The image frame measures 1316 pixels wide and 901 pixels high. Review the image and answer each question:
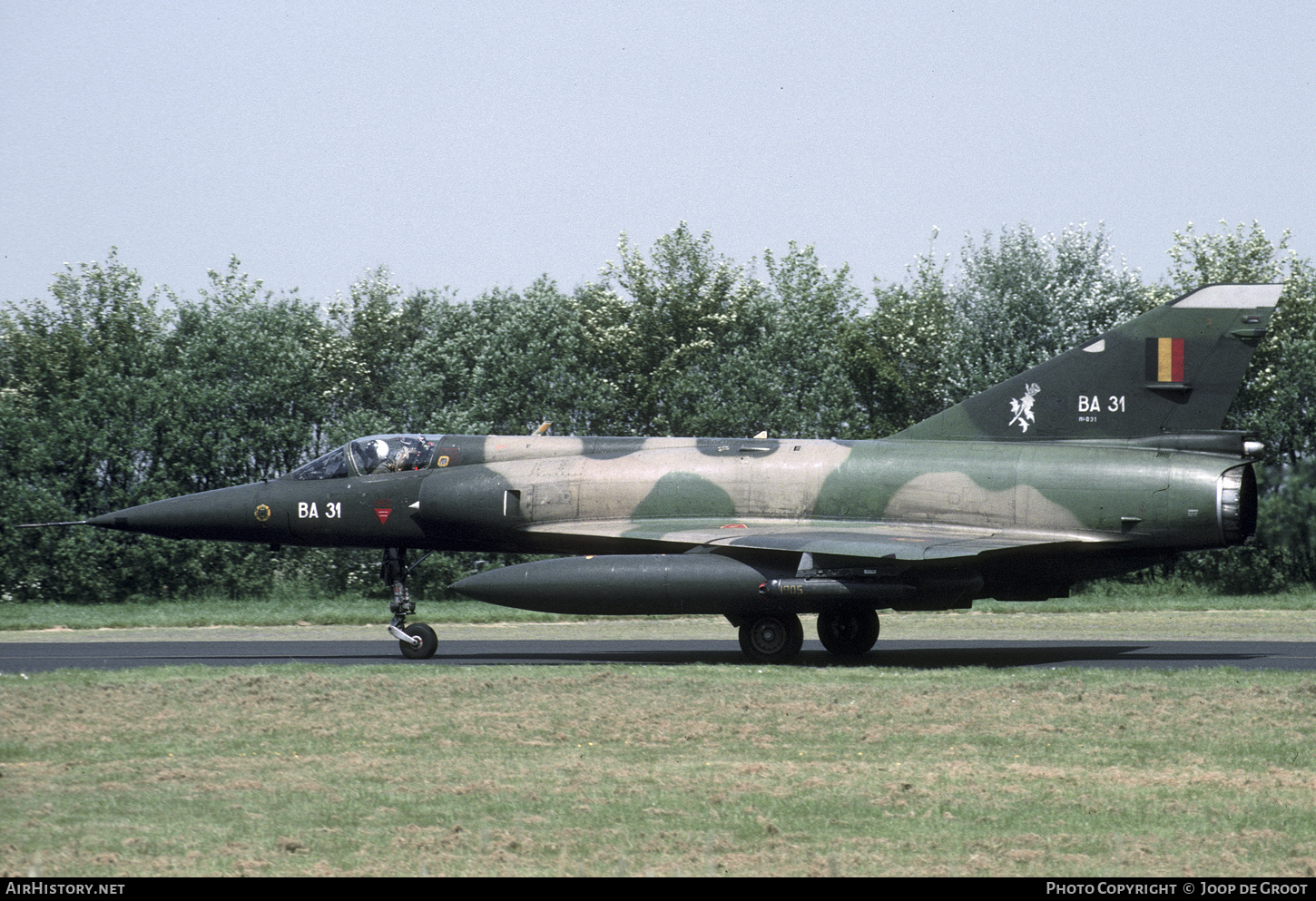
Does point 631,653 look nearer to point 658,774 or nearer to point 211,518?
point 211,518

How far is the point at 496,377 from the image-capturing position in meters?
40.7

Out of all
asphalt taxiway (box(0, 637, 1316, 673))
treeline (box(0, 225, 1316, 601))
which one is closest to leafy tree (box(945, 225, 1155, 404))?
treeline (box(0, 225, 1316, 601))

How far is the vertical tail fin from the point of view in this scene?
1786 cm

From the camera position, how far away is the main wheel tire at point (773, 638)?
1784 cm

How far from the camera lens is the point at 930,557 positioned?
1628 cm

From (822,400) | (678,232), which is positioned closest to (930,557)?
(822,400)

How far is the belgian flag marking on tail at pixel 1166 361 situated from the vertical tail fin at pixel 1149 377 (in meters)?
0.01

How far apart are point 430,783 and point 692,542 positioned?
857cm

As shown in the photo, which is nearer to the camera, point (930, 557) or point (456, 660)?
point (930, 557)

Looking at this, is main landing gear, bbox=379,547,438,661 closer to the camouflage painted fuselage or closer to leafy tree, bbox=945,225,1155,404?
the camouflage painted fuselage

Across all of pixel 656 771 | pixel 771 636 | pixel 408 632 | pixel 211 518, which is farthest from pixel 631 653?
pixel 656 771

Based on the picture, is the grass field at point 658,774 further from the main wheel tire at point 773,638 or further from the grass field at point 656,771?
the main wheel tire at point 773,638

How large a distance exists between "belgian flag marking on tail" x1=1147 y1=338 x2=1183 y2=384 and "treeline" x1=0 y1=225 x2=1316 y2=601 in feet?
21.9
